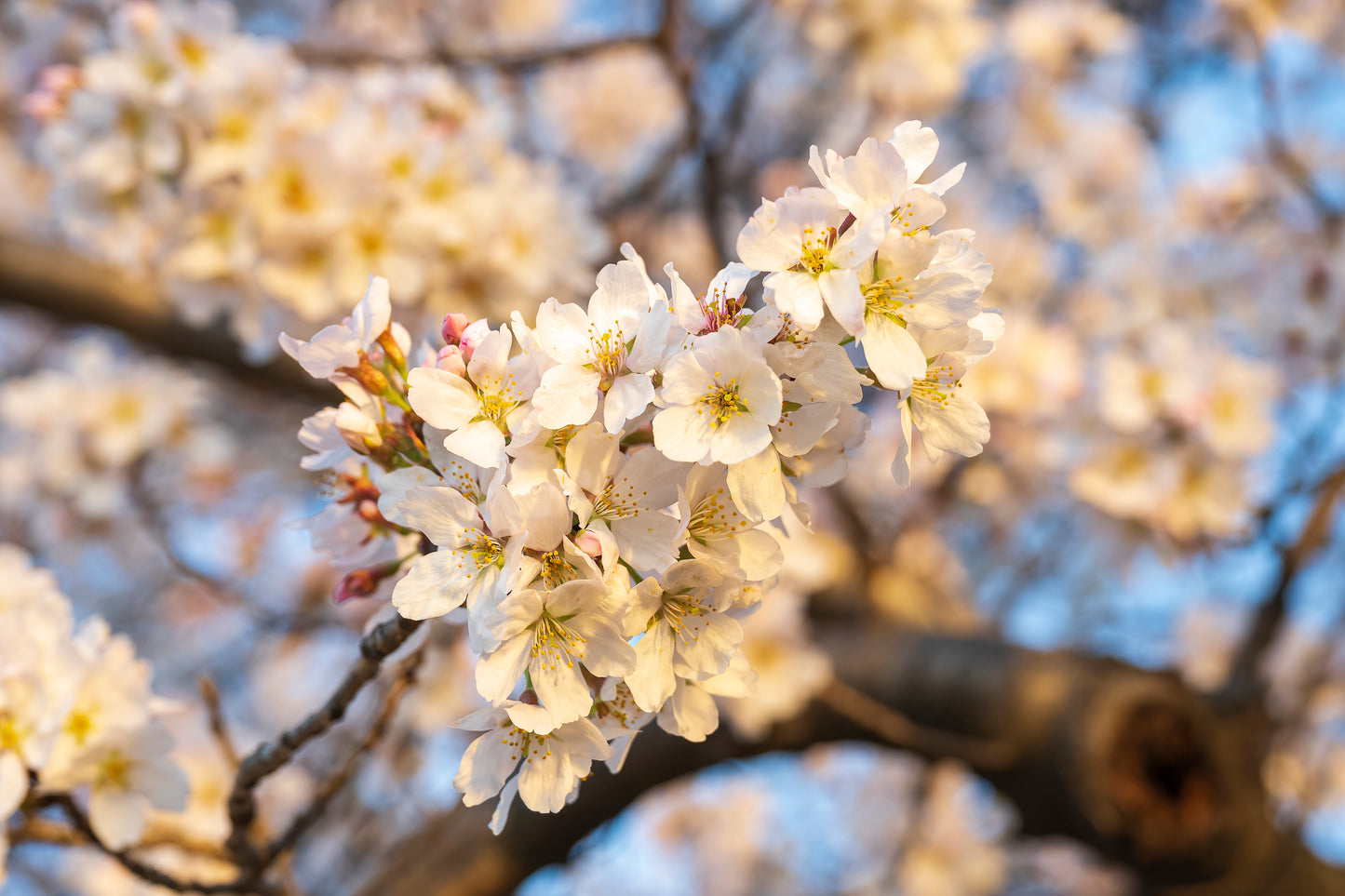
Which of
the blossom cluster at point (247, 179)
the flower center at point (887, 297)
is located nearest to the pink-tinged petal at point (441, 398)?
the flower center at point (887, 297)

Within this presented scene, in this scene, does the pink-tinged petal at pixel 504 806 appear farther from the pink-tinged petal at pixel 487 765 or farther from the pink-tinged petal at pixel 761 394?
the pink-tinged petal at pixel 761 394

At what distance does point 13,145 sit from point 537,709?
4.87 m

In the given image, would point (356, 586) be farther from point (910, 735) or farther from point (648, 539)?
point (910, 735)

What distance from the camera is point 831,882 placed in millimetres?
5789

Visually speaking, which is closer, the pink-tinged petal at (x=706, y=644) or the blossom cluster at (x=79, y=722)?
the pink-tinged petal at (x=706, y=644)

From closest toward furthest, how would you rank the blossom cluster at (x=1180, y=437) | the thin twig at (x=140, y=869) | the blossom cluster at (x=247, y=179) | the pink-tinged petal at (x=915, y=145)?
1. the pink-tinged petal at (x=915, y=145)
2. the thin twig at (x=140, y=869)
3. the blossom cluster at (x=247, y=179)
4. the blossom cluster at (x=1180, y=437)

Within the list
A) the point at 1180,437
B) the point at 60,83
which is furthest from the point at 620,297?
the point at 1180,437

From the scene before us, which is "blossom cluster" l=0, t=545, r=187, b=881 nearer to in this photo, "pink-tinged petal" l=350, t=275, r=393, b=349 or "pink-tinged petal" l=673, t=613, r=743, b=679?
"pink-tinged petal" l=350, t=275, r=393, b=349

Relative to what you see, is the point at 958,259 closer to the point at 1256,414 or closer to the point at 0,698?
the point at 0,698

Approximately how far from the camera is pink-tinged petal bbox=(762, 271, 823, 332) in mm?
621

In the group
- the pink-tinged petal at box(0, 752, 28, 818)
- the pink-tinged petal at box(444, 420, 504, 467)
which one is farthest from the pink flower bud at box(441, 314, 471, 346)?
the pink-tinged petal at box(0, 752, 28, 818)

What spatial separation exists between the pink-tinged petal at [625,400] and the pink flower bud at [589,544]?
79 mm

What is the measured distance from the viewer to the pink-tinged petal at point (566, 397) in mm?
631

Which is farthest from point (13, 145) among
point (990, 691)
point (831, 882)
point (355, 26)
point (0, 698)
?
point (831, 882)
